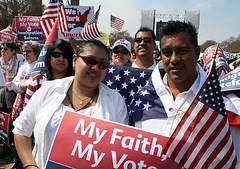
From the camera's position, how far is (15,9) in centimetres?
4059

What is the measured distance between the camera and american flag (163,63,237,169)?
158cm

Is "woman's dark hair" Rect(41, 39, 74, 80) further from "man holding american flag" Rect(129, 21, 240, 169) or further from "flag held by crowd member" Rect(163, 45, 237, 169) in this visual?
"flag held by crowd member" Rect(163, 45, 237, 169)

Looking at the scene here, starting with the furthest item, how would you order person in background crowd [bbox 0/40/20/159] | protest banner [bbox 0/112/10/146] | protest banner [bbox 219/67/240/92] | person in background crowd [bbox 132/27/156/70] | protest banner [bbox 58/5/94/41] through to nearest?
protest banner [bbox 58/5/94/41]
person in background crowd [bbox 0/40/20/159]
protest banner [bbox 0/112/10/146]
person in background crowd [bbox 132/27/156/70]
protest banner [bbox 219/67/240/92]

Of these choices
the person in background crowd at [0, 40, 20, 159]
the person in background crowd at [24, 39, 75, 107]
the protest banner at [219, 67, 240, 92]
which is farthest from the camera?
the person in background crowd at [0, 40, 20, 159]

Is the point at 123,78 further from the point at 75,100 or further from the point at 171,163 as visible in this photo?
the point at 171,163

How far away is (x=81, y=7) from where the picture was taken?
25.1 feet

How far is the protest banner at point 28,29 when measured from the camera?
1013 centimetres

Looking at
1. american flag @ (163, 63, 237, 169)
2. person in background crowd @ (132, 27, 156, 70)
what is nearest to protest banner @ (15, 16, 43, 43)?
person in background crowd @ (132, 27, 156, 70)

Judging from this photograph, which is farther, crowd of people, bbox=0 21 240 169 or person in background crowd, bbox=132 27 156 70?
person in background crowd, bbox=132 27 156 70

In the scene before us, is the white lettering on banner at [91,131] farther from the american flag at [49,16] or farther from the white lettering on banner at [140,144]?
the american flag at [49,16]

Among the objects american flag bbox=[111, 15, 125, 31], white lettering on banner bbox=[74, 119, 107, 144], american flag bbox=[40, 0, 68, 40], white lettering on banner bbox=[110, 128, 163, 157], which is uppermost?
american flag bbox=[111, 15, 125, 31]

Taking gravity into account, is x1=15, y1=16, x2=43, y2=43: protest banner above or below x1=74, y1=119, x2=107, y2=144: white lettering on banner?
above

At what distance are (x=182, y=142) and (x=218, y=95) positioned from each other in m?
0.49

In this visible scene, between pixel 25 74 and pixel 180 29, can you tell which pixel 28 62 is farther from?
pixel 180 29
